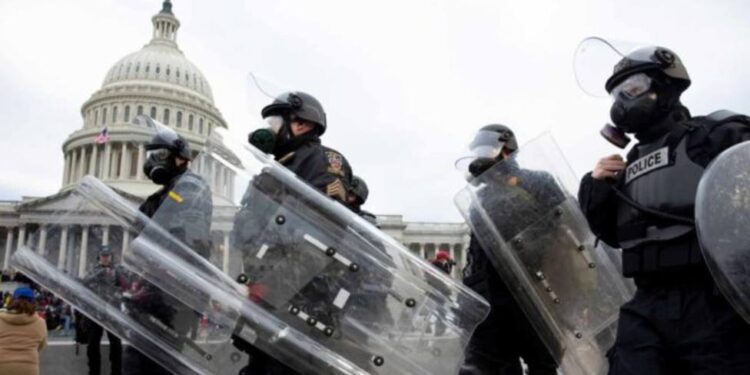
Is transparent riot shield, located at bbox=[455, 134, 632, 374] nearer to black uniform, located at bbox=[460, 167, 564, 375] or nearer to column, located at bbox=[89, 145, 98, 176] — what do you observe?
black uniform, located at bbox=[460, 167, 564, 375]

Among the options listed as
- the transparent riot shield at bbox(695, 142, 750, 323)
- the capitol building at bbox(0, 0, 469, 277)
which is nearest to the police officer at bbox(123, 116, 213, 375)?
the transparent riot shield at bbox(695, 142, 750, 323)

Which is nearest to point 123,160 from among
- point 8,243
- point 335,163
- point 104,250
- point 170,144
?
point 8,243

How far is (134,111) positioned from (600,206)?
7274 centimetres

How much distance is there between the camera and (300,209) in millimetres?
3146

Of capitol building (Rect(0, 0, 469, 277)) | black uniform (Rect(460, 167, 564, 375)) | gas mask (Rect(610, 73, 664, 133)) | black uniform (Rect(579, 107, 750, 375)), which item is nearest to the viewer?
black uniform (Rect(579, 107, 750, 375))

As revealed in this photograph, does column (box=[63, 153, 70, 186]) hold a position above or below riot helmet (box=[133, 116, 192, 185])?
below

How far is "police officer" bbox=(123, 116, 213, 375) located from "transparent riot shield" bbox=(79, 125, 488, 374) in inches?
4.3

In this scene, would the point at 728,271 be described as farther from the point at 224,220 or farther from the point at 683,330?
the point at 224,220

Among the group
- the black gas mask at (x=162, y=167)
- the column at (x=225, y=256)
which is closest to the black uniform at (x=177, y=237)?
the column at (x=225, y=256)

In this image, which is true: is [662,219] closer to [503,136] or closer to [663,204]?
[663,204]

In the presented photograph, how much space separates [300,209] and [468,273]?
196cm

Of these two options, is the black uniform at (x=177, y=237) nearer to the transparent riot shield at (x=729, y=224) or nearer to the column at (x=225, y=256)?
the column at (x=225, y=256)

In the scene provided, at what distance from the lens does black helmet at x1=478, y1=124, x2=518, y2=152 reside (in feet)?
15.3

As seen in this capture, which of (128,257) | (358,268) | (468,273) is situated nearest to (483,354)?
(468,273)
